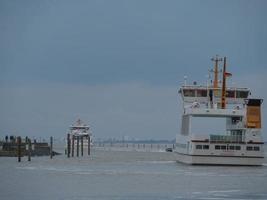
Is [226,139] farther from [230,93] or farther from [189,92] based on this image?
[189,92]

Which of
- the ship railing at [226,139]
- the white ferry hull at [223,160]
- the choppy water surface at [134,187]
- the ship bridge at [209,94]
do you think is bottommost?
the choppy water surface at [134,187]

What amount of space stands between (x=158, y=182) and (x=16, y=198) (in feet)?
47.2

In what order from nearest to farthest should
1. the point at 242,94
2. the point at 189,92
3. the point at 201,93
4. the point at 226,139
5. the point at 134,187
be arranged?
the point at 134,187 → the point at 226,139 → the point at 242,94 → the point at 201,93 → the point at 189,92

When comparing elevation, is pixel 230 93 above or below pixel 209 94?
above

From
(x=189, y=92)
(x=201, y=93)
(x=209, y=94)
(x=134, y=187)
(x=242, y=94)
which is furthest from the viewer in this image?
(x=189, y=92)

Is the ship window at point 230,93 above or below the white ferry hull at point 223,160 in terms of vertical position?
above

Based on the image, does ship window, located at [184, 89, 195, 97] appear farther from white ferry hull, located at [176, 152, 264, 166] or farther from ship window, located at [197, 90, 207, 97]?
white ferry hull, located at [176, 152, 264, 166]

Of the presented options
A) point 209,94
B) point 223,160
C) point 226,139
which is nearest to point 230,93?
point 209,94

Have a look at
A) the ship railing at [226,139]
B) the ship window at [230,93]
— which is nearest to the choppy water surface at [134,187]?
the ship railing at [226,139]

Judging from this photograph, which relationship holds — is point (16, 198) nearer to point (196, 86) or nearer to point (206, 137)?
point (206, 137)

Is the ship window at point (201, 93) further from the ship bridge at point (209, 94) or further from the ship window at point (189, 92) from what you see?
the ship window at point (189, 92)

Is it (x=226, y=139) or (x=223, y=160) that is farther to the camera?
(x=226, y=139)

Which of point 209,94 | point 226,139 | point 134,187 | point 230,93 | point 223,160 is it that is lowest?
point 134,187

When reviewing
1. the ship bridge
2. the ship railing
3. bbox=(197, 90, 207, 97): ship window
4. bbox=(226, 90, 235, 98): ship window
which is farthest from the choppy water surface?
bbox=(197, 90, 207, 97): ship window
